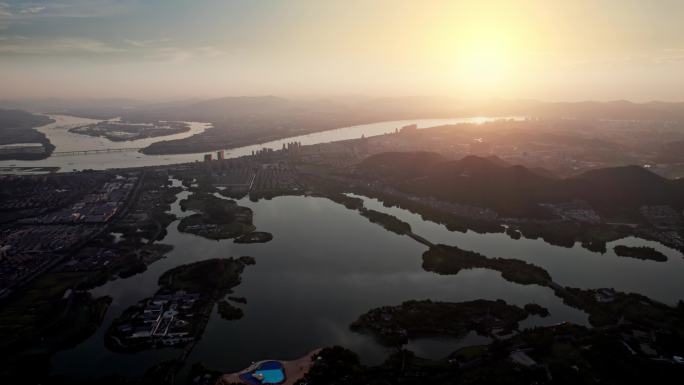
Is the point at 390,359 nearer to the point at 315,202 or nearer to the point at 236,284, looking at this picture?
the point at 236,284

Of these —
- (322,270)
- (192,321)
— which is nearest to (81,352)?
(192,321)

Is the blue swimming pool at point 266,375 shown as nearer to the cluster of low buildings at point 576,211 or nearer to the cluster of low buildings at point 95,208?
the cluster of low buildings at point 95,208

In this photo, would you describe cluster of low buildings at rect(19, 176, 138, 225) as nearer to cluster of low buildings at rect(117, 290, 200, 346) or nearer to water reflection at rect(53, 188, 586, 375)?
water reflection at rect(53, 188, 586, 375)

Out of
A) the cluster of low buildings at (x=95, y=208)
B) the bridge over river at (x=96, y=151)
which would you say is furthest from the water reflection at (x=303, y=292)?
the bridge over river at (x=96, y=151)

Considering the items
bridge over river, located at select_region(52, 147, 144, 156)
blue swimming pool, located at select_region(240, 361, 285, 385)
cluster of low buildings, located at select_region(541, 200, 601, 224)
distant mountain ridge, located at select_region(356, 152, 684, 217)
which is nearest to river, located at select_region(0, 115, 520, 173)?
bridge over river, located at select_region(52, 147, 144, 156)

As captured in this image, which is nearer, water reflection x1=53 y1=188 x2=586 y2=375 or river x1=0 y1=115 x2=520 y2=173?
water reflection x1=53 y1=188 x2=586 y2=375

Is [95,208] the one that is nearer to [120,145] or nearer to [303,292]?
[303,292]
